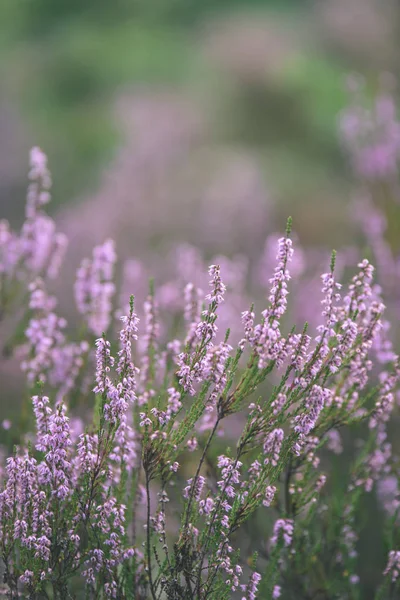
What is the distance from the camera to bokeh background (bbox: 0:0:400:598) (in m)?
12.3

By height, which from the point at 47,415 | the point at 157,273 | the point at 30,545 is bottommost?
the point at 30,545

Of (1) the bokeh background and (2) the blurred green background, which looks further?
(2) the blurred green background

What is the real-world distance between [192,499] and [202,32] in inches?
799

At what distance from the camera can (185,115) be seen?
16.5 m

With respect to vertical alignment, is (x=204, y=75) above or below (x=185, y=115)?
above

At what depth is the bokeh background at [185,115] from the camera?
12305 millimetres

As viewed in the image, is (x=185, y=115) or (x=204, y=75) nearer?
(x=185, y=115)

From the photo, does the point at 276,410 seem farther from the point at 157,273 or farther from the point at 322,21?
the point at 322,21

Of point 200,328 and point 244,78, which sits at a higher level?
point 244,78

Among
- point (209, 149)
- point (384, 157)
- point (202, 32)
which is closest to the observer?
point (384, 157)

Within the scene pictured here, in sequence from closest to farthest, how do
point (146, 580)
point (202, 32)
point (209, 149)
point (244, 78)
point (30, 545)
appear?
point (30, 545) < point (146, 580) < point (209, 149) < point (244, 78) < point (202, 32)

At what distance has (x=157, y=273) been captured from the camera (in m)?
9.95

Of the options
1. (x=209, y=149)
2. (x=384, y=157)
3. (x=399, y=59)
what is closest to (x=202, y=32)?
(x=399, y=59)

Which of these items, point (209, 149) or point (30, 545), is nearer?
point (30, 545)
